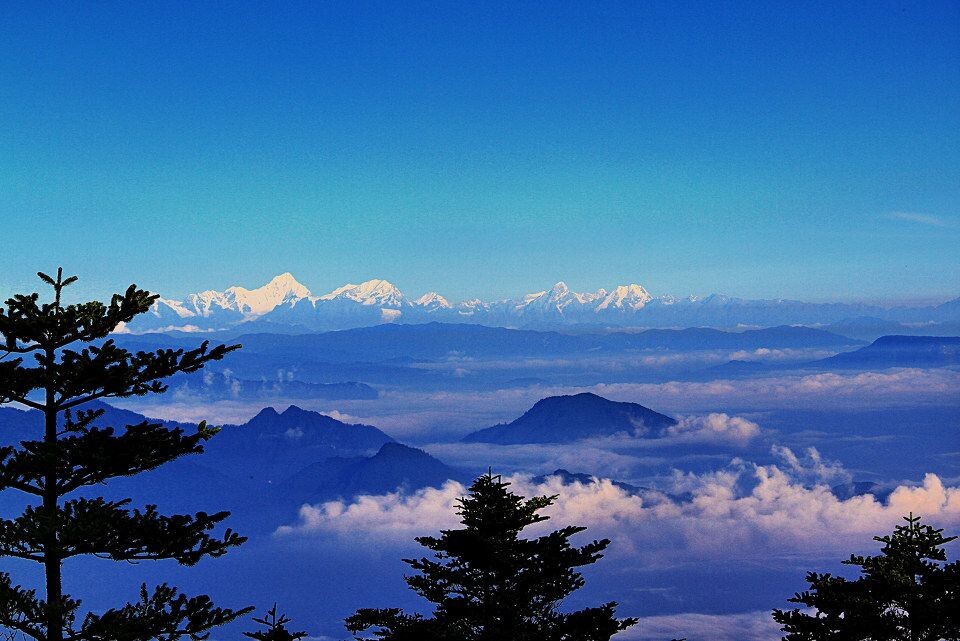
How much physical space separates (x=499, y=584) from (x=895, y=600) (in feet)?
38.3

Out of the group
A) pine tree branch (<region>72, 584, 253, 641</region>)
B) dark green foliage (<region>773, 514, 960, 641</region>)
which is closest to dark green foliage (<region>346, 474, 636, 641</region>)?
dark green foliage (<region>773, 514, 960, 641</region>)

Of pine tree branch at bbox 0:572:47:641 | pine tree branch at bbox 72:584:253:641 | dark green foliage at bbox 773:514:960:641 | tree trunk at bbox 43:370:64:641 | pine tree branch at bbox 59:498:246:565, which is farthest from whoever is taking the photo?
dark green foliage at bbox 773:514:960:641

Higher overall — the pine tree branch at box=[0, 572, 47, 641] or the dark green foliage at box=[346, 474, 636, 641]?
the pine tree branch at box=[0, 572, 47, 641]

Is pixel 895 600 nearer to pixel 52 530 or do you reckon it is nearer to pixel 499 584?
pixel 499 584

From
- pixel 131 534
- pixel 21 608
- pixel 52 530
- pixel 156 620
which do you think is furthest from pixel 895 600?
pixel 21 608

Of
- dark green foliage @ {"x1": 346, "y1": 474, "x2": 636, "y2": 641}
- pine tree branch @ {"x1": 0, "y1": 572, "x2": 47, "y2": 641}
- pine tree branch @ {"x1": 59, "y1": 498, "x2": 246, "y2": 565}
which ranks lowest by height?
dark green foliage @ {"x1": 346, "y1": 474, "x2": 636, "y2": 641}

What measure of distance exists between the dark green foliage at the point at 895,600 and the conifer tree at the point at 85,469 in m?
16.7

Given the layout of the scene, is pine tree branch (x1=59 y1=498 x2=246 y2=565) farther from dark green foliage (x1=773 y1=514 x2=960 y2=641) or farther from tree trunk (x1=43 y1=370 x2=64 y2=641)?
dark green foliage (x1=773 y1=514 x2=960 y2=641)

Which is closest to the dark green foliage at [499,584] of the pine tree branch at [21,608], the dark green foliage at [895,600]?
the dark green foliage at [895,600]

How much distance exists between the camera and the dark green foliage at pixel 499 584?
2564 centimetres

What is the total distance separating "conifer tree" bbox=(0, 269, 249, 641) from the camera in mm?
18953

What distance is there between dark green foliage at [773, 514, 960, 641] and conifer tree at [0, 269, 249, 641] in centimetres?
1667

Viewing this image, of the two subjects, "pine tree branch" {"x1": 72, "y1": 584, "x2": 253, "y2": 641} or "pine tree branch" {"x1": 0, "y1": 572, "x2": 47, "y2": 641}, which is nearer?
"pine tree branch" {"x1": 0, "y1": 572, "x2": 47, "y2": 641}

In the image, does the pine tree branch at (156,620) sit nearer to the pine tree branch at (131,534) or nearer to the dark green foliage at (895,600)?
the pine tree branch at (131,534)
